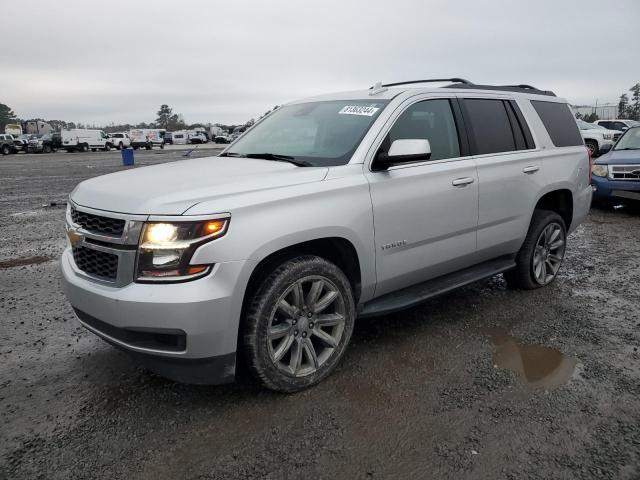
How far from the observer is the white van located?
43312 millimetres

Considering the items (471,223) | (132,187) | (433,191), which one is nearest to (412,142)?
(433,191)

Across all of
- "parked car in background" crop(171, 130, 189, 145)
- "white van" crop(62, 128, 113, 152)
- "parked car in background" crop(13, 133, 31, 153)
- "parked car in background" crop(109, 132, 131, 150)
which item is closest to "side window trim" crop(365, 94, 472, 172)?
"white van" crop(62, 128, 113, 152)

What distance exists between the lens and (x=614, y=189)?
912 cm

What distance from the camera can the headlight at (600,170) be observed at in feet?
30.5

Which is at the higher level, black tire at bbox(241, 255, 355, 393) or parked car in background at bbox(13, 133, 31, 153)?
parked car in background at bbox(13, 133, 31, 153)

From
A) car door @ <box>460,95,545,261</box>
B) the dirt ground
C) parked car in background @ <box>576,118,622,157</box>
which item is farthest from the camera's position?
parked car in background @ <box>576,118,622,157</box>

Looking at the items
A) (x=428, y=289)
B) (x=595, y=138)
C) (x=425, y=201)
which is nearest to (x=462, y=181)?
(x=425, y=201)

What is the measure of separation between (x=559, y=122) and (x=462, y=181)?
Answer: 195 centimetres

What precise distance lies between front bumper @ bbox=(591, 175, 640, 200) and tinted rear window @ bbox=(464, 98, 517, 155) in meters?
5.84

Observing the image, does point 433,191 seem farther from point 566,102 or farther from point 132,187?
point 566,102

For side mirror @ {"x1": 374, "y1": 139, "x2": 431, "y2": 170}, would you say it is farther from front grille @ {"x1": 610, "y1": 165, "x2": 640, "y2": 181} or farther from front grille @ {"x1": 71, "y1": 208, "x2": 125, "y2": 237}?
front grille @ {"x1": 610, "y1": 165, "x2": 640, "y2": 181}

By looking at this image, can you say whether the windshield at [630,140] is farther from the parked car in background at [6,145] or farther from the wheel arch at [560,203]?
the parked car in background at [6,145]

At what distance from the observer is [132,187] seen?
2943 mm

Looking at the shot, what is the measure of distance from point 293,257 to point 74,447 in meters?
1.54
